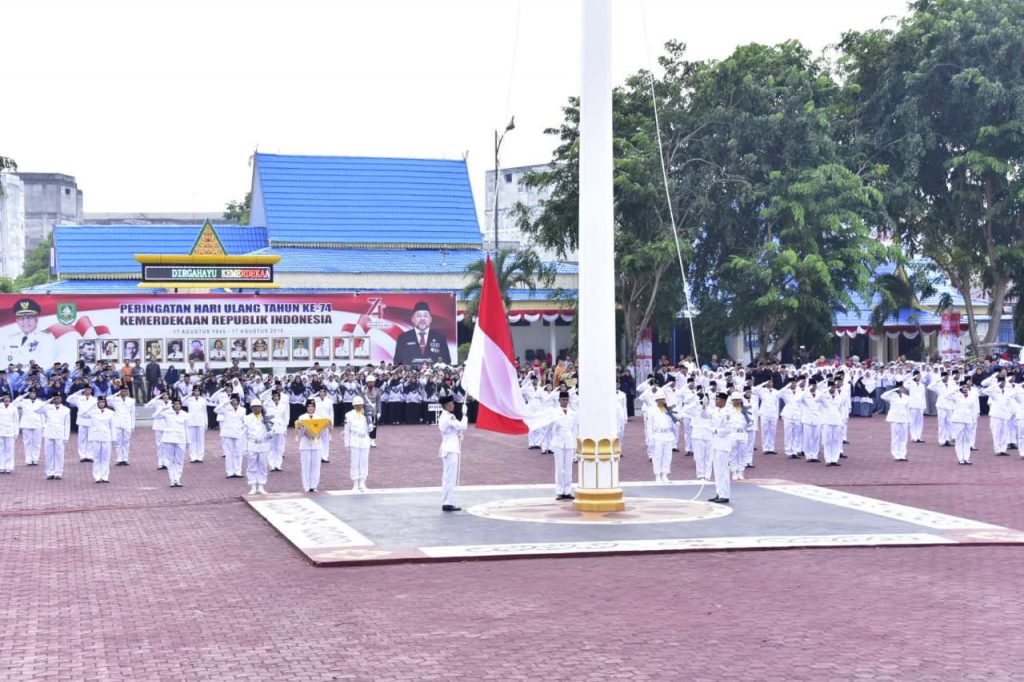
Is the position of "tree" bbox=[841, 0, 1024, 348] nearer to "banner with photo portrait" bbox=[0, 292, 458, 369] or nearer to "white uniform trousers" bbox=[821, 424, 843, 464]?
"banner with photo portrait" bbox=[0, 292, 458, 369]

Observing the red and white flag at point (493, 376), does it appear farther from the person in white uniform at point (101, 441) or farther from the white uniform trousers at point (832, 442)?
the white uniform trousers at point (832, 442)

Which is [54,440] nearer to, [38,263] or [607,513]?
[607,513]

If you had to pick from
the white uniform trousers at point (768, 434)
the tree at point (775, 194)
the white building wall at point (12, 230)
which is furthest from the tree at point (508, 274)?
the white building wall at point (12, 230)

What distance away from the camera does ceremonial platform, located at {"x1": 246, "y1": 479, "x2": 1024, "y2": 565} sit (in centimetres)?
1476

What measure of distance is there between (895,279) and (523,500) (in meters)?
30.0

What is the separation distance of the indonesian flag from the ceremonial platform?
1259mm

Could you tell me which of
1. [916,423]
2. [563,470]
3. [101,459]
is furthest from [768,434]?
[101,459]

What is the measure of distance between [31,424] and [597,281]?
13.3 m

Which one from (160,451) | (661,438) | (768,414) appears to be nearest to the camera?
(661,438)

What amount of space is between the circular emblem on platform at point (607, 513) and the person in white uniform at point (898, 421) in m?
7.59

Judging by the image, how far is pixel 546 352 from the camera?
163 ft

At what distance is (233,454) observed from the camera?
22984mm

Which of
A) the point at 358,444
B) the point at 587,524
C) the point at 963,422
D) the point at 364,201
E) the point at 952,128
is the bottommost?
the point at 587,524

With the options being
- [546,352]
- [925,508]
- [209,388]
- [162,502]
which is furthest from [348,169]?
[925,508]
